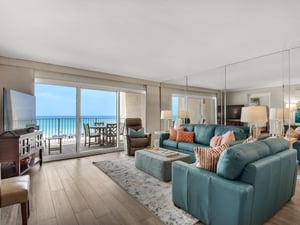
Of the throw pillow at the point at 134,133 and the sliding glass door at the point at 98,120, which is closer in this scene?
the throw pillow at the point at 134,133

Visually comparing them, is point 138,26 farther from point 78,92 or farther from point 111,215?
point 78,92

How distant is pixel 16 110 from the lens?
126 inches

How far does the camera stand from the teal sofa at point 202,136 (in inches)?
150

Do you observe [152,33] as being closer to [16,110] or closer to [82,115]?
[16,110]

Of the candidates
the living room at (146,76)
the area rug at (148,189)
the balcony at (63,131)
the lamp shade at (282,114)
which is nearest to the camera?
the area rug at (148,189)

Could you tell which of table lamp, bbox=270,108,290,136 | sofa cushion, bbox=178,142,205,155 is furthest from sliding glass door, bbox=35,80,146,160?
table lamp, bbox=270,108,290,136

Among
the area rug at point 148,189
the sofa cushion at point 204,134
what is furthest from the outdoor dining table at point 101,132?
the sofa cushion at point 204,134

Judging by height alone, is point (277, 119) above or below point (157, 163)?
above

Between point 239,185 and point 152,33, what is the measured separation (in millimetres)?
2378

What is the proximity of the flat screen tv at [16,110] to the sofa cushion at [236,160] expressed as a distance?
365 centimetres

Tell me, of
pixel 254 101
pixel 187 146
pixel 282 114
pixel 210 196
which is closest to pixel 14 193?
pixel 210 196

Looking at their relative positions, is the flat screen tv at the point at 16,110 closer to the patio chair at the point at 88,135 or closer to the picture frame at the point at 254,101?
the patio chair at the point at 88,135

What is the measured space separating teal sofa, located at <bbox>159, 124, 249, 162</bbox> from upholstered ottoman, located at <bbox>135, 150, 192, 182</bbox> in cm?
88

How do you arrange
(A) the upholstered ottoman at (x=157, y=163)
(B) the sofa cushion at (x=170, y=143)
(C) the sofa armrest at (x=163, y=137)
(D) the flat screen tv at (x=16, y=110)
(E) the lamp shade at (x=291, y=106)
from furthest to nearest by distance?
1. (C) the sofa armrest at (x=163, y=137)
2. (B) the sofa cushion at (x=170, y=143)
3. (E) the lamp shade at (x=291, y=106)
4. (D) the flat screen tv at (x=16, y=110)
5. (A) the upholstered ottoman at (x=157, y=163)
